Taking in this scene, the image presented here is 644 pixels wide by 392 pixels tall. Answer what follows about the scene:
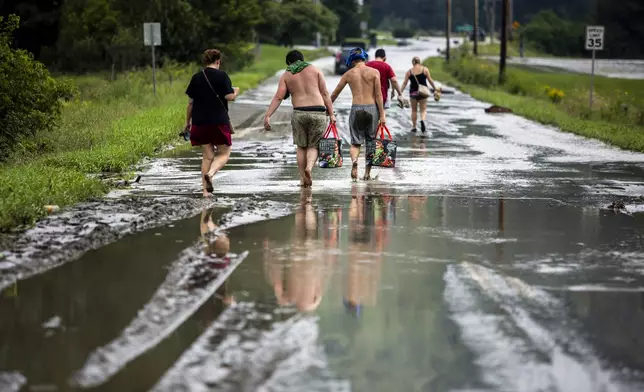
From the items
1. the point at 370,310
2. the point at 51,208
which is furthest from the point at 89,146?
the point at 370,310

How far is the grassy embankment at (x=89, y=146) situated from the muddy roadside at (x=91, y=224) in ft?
0.96

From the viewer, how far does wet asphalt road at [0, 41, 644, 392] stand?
6.65m

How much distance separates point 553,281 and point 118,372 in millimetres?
4067

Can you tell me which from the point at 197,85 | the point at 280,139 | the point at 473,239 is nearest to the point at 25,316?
the point at 473,239

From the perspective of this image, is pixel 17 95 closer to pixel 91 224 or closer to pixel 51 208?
pixel 51 208

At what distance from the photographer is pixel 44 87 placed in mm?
21938

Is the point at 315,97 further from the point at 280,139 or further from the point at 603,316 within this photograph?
the point at 280,139

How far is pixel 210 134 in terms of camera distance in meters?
15.1

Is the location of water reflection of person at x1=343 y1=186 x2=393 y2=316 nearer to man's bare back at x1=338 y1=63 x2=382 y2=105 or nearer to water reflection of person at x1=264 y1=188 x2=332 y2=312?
water reflection of person at x1=264 y1=188 x2=332 y2=312

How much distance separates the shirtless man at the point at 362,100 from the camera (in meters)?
16.8

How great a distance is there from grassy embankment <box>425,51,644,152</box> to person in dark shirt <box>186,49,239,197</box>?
35.0ft

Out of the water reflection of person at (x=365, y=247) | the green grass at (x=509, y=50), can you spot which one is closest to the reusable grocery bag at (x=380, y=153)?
the water reflection of person at (x=365, y=247)

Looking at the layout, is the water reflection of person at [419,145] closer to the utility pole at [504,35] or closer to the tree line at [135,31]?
the utility pole at [504,35]

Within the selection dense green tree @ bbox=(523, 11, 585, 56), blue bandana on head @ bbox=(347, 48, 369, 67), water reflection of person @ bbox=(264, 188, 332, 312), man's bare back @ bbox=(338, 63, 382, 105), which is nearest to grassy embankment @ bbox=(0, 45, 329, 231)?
water reflection of person @ bbox=(264, 188, 332, 312)
